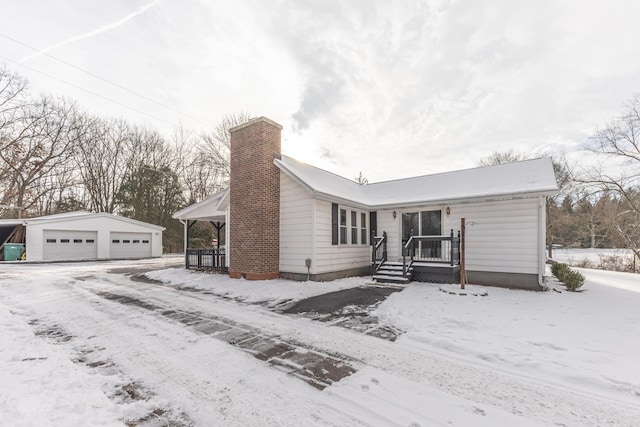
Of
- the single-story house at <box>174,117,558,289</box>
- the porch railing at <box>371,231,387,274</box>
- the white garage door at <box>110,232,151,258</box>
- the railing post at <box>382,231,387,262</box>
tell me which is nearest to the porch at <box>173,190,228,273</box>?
the single-story house at <box>174,117,558,289</box>

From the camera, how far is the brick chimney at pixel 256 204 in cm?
1009

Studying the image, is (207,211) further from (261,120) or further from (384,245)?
(384,245)

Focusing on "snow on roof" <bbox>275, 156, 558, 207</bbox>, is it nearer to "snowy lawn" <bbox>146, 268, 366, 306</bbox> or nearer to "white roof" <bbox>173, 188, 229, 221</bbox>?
"snowy lawn" <bbox>146, 268, 366, 306</bbox>

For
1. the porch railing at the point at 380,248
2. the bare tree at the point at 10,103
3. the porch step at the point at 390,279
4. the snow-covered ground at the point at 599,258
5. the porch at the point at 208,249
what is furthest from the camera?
the bare tree at the point at 10,103

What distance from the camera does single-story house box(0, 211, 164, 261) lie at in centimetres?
2020

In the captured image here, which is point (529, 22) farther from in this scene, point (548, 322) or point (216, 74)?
point (216, 74)

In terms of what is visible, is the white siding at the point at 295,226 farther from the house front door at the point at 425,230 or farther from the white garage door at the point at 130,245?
the white garage door at the point at 130,245

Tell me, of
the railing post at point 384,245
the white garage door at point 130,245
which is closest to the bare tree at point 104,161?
the white garage door at point 130,245

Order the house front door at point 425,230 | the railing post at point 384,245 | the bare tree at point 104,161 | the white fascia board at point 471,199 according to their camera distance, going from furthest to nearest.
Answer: the bare tree at point 104,161, the railing post at point 384,245, the house front door at point 425,230, the white fascia board at point 471,199

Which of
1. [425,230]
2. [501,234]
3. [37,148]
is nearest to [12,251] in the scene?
[37,148]

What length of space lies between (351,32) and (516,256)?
980cm

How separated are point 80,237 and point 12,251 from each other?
4.51 meters

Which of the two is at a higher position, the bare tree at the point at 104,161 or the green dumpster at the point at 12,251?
the bare tree at the point at 104,161

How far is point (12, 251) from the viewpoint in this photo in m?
20.7
